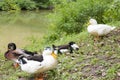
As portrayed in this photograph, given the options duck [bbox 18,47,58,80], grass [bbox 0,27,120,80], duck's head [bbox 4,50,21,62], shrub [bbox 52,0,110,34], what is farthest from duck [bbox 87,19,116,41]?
shrub [bbox 52,0,110,34]

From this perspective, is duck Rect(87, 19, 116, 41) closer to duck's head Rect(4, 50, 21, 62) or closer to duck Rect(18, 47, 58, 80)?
duck's head Rect(4, 50, 21, 62)

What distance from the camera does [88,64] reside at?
6.50 meters

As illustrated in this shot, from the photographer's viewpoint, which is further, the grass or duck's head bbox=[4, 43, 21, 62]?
duck's head bbox=[4, 43, 21, 62]

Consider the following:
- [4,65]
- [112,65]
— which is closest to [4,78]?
[4,65]

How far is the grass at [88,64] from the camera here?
5.85 metres

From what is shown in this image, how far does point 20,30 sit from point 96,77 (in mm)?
15827

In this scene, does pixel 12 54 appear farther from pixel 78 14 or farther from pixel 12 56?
pixel 78 14

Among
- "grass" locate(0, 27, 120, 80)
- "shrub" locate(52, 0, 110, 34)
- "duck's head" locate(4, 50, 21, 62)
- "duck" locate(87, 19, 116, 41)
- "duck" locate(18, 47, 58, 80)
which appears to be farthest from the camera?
"shrub" locate(52, 0, 110, 34)

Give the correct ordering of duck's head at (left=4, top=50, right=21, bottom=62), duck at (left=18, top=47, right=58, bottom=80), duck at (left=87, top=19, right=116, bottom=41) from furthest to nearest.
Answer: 1. duck at (left=87, top=19, right=116, bottom=41)
2. duck's head at (left=4, top=50, right=21, bottom=62)
3. duck at (left=18, top=47, right=58, bottom=80)

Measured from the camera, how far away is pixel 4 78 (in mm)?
6812

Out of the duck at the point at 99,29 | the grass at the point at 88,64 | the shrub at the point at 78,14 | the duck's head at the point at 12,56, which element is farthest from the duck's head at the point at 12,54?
the shrub at the point at 78,14

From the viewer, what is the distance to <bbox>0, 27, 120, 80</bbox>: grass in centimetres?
585

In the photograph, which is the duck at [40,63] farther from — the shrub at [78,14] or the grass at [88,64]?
the shrub at [78,14]

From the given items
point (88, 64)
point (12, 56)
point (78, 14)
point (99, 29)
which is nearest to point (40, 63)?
point (88, 64)
